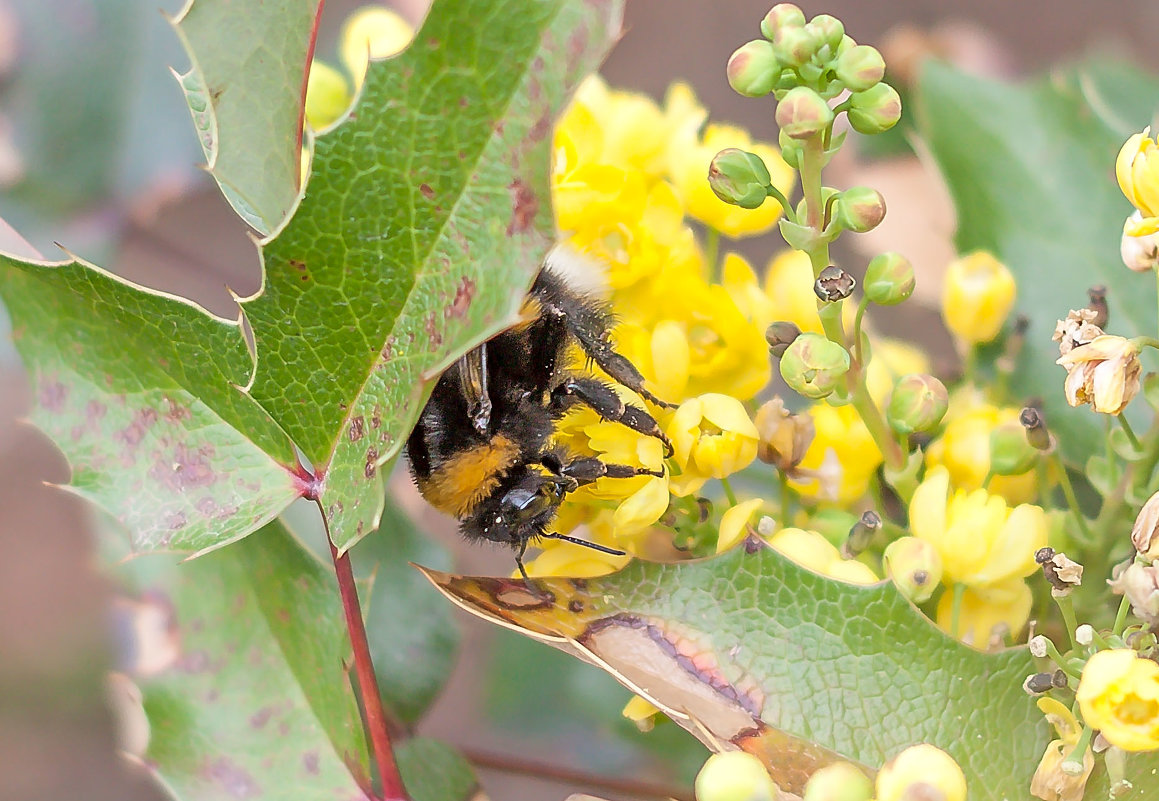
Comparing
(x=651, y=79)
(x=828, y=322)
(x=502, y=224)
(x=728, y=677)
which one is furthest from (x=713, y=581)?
(x=651, y=79)

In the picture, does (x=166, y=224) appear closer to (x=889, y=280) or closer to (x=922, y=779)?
(x=889, y=280)

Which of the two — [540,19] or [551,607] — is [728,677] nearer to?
[551,607]

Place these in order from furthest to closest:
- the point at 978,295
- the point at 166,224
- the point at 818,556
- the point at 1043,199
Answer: the point at 166,224 → the point at 1043,199 → the point at 978,295 → the point at 818,556

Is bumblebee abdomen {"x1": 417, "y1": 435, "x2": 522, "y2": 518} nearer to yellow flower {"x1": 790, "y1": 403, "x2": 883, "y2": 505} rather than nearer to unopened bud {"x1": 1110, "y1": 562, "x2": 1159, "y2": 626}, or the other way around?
yellow flower {"x1": 790, "y1": 403, "x2": 883, "y2": 505}

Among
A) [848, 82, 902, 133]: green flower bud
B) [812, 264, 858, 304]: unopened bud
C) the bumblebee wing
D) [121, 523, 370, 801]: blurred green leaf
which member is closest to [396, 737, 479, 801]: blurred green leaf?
[121, 523, 370, 801]: blurred green leaf

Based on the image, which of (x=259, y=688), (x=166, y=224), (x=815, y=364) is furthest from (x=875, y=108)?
(x=166, y=224)

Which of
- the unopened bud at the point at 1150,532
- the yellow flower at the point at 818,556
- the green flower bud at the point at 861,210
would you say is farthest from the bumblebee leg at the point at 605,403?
A: the unopened bud at the point at 1150,532
